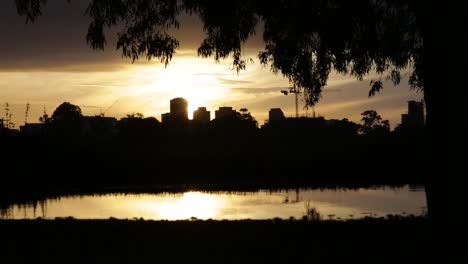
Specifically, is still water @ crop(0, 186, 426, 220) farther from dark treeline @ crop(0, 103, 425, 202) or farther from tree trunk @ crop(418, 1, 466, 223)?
tree trunk @ crop(418, 1, 466, 223)

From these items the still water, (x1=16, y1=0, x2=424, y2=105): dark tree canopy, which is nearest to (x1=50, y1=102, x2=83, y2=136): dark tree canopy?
the still water

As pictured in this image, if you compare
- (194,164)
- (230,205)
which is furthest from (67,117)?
(230,205)

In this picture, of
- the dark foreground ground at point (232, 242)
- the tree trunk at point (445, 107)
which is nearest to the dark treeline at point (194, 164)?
the dark foreground ground at point (232, 242)

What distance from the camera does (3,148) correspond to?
200ft

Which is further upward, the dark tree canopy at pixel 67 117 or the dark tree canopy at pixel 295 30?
the dark tree canopy at pixel 67 117

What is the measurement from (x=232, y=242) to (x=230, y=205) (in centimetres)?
3227

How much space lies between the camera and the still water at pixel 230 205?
35.2 metres

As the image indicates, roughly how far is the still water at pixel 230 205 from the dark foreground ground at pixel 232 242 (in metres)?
19.4

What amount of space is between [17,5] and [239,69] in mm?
5249

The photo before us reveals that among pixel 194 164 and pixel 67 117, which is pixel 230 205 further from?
pixel 67 117

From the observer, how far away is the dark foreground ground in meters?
9.92

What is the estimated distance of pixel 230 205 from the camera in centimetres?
4344

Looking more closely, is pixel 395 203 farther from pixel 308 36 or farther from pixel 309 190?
pixel 308 36

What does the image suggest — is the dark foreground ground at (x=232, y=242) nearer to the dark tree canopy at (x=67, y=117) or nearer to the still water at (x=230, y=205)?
the still water at (x=230, y=205)
